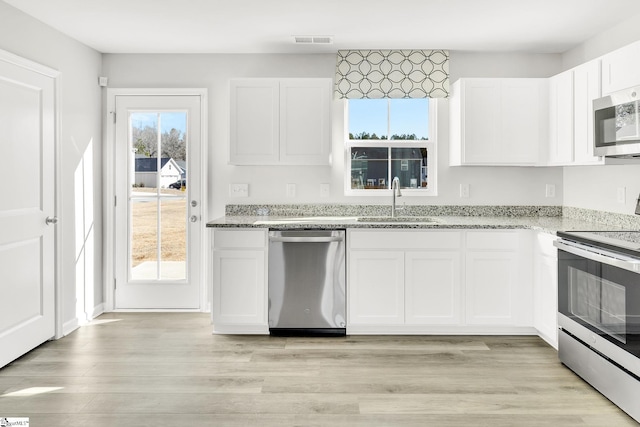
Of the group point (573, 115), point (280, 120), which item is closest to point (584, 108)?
point (573, 115)

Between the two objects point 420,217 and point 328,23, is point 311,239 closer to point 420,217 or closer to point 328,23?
point 420,217

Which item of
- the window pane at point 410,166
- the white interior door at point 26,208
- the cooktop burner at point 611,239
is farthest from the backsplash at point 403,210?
the white interior door at point 26,208

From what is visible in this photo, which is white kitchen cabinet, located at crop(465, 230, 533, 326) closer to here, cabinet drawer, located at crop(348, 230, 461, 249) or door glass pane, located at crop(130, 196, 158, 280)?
cabinet drawer, located at crop(348, 230, 461, 249)

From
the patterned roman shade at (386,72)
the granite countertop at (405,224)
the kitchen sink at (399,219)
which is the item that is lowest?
the granite countertop at (405,224)

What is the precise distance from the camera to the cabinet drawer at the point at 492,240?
3.85 metres

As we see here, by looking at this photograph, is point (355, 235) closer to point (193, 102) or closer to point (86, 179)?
point (193, 102)

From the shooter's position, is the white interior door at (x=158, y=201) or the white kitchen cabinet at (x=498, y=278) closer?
the white kitchen cabinet at (x=498, y=278)

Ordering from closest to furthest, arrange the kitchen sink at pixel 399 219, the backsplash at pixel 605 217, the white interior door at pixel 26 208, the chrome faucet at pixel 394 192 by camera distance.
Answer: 1. the white interior door at pixel 26 208
2. the backsplash at pixel 605 217
3. the kitchen sink at pixel 399 219
4. the chrome faucet at pixel 394 192

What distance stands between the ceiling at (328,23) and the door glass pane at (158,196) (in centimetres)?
66

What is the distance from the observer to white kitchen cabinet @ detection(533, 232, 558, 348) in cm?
349

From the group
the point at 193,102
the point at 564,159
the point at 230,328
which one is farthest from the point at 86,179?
the point at 564,159

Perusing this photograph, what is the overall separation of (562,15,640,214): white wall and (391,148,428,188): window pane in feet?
3.98

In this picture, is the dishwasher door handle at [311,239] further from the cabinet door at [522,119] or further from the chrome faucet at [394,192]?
the cabinet door at [522,119]

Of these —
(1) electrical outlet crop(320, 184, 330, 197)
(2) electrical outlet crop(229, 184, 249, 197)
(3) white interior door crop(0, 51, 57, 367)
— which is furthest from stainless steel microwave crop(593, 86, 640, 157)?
(3) white interior door crop(0, 51, 57, 367)
